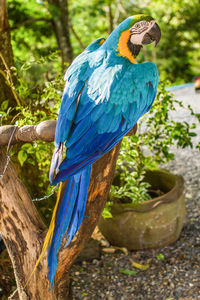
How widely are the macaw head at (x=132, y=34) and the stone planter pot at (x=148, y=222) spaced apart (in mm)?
1149

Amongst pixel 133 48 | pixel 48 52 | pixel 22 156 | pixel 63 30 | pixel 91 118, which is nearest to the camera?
pixel 91 118

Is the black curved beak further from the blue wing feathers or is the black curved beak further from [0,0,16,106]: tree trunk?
[0,0,16,106]: tree trunk

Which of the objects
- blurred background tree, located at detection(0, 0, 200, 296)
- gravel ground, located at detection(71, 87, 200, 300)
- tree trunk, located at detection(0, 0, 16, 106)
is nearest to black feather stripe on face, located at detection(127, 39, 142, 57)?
blurred background tree, located at detection(0, 0, 200, 296)

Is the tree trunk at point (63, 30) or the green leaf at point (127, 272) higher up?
the tree trunk at point (63, 30)

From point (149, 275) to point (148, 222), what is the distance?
1.07ft

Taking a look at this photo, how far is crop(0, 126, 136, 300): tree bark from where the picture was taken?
56.1 inches

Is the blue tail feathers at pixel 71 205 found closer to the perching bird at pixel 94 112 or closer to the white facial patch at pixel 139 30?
the perching bird at pixel 94 112

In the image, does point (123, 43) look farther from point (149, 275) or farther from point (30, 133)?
point (149, 275)

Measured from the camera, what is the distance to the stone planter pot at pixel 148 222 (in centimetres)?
215

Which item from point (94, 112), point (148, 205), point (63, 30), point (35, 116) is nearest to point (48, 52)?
point (63, 30)

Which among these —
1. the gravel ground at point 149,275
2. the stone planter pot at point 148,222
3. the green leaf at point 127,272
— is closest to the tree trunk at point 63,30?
the stone planter pot at point 148,222

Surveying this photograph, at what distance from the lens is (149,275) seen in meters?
2.05

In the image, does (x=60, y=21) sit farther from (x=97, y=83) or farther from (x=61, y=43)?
(x=97, y=83)

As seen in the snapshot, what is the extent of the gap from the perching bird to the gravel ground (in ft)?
2.74
